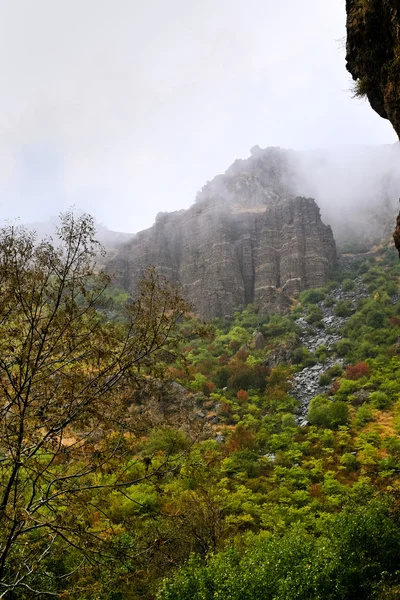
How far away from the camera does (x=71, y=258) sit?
5.79 metres

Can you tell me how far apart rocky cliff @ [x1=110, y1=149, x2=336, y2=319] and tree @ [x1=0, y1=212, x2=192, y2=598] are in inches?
1849

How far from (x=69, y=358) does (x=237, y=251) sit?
57.5 metres

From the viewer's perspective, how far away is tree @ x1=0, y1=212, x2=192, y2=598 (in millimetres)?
4910

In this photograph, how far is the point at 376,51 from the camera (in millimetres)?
6930

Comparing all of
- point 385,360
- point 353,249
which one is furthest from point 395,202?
point 385,360

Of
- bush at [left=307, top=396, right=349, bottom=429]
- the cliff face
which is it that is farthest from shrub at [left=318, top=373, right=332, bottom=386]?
the cliff face

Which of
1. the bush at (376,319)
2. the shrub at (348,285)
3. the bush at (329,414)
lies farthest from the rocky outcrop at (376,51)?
the shrub at (348,285)

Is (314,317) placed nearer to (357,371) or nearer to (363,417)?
(357,371)

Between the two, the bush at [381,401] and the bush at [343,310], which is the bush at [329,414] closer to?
the bush at [381,401]

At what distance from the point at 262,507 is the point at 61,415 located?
14524 millimetres

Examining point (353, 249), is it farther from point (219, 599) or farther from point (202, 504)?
point (219, 599)

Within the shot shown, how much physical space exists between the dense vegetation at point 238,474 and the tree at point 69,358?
0.07 meters

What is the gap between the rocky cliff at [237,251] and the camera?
56.0 metres

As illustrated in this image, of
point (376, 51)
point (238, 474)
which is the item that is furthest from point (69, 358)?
point (238, 474)
